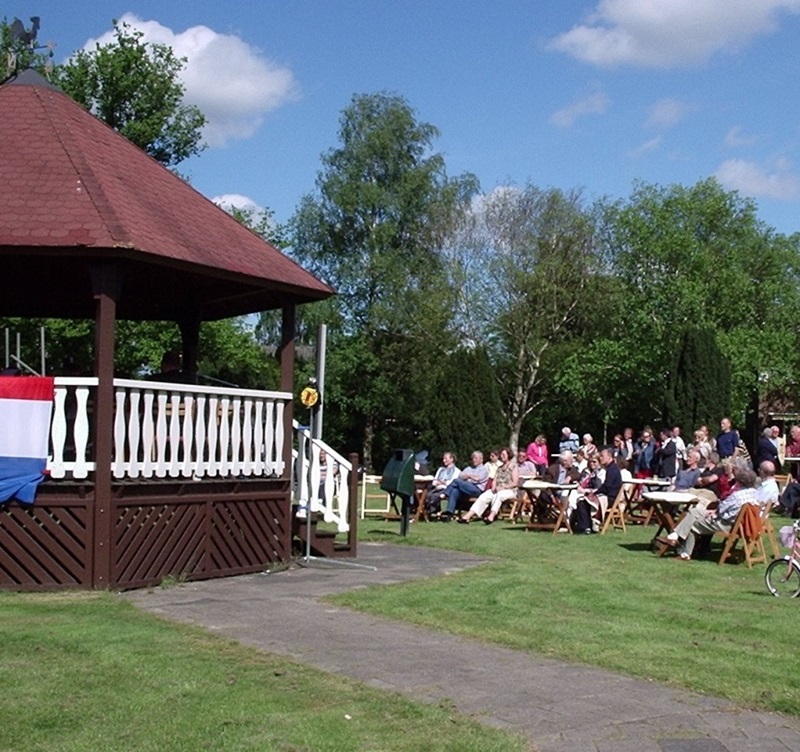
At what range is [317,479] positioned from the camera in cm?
1439

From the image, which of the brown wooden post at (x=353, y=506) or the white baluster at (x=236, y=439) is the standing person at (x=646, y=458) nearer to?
the brown wooden post at (x=353, y=506)

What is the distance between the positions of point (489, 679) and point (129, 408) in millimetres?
5769

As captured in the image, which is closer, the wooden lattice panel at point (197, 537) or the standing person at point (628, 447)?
the wooden lattice panel at point (197, 537)

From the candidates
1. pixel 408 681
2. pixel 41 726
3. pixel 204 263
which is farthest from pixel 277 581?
pixel 41 726

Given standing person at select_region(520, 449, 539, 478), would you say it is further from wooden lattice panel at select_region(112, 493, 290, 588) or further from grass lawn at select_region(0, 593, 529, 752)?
grass lawn at select_region(0, 593, 529, 752)

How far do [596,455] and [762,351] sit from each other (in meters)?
30.7

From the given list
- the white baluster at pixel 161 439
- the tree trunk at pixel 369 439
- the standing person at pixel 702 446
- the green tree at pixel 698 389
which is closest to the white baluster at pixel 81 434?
the white baluster at pixel 161 439

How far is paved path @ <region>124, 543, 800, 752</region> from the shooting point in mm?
6227

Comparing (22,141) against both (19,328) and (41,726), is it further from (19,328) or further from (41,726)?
(19,328)

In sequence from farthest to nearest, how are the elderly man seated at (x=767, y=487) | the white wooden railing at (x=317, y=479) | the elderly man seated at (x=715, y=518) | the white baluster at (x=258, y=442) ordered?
the white wooden railing at (x=317, y=479) → the elderly man seated at (x=767, y=487) → the elderly man seated at (x=715, y=518) → the white baluster at (x=258, y=442)

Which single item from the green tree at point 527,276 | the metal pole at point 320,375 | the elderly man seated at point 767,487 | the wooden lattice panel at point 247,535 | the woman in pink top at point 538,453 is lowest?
the wooden lattice panel at point 247,535

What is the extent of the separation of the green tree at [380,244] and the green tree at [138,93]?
987 cm

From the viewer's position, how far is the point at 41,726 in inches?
242

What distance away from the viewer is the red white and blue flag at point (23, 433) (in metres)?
11.3
